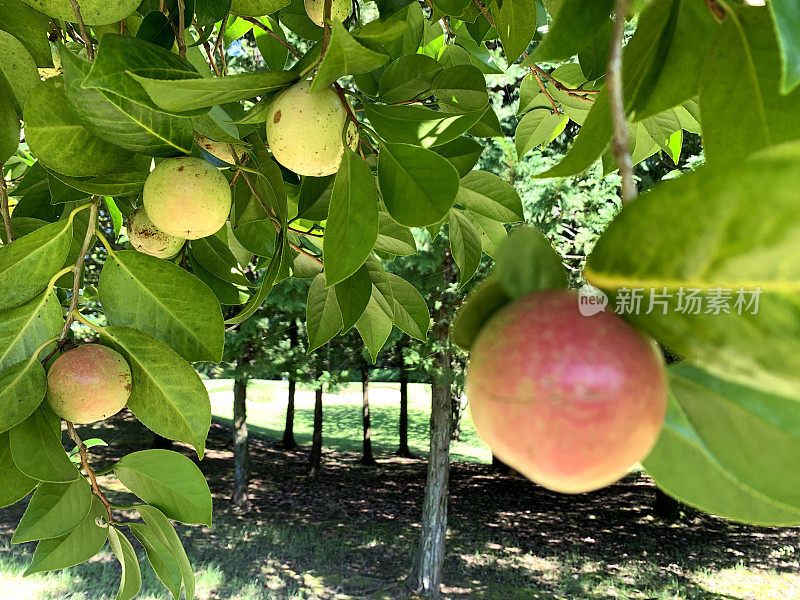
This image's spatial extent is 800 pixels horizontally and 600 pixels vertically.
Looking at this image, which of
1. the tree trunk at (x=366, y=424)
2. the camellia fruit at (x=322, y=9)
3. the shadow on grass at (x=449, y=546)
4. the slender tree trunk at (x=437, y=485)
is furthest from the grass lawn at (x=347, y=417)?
the camellia fruit at (x=322, y=9)

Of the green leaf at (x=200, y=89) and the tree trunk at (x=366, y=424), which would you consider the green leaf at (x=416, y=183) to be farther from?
the tree trunk at (x=366, y=424)

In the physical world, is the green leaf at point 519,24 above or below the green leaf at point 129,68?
above

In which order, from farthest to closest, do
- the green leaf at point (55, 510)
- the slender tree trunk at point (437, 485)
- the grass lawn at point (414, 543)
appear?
the slender tree trunk at point (437, 485)
the grass lawn at point (414, 543)
the green leaf at point (55, 510)

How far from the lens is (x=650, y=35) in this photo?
588 mm

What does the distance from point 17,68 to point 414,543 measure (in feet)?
29.1

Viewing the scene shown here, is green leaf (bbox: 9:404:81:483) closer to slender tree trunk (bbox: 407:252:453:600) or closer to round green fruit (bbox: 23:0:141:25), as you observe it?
round green fruit (bbox: 23:0:141:25)

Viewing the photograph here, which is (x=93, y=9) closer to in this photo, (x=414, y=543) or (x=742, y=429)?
(x=742, y=429)

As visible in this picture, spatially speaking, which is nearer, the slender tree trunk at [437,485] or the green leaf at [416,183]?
the green leaf at [416,183]

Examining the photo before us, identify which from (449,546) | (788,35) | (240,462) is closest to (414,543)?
(449,546)

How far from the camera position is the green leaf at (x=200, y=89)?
0.62 m

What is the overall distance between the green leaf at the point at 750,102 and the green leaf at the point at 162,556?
1.05 metres

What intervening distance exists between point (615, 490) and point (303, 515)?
602cm

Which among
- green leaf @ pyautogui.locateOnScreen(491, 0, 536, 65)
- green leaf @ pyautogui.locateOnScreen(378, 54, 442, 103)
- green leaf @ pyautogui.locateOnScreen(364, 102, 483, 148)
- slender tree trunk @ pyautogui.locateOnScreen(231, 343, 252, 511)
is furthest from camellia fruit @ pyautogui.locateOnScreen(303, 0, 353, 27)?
slender tree trunk @ pyautogui.locateOnScreen(231, 343, 252, 511)

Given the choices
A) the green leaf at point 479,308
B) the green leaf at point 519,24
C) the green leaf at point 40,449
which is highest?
the green leaf at point 519,24
